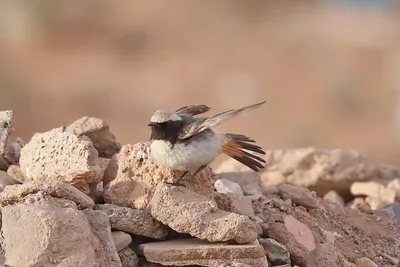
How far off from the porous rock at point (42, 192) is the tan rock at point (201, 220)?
0.36m

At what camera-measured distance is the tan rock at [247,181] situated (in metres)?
4.89

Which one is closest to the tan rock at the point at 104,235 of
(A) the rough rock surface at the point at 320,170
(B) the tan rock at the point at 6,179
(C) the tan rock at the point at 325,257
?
(B) the tan rock at the point at 6,179

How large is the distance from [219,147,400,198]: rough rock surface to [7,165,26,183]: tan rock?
258 centimetres

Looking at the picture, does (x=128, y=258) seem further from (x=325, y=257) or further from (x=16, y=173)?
(x=325, y=257)

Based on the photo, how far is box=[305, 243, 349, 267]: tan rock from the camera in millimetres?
4254

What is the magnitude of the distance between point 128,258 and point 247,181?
136 cm

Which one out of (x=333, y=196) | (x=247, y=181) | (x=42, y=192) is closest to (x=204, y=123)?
(x=42, y=192)

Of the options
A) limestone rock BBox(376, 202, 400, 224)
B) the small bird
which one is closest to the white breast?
the small bird

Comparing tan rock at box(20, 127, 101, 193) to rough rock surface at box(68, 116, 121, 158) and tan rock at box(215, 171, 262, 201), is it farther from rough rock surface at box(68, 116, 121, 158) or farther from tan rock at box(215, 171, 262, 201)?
tan rock at box(215, 171, 262, 201)

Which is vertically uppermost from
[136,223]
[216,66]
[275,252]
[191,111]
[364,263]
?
[191,111]

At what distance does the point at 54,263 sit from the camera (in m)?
Answer: 3.53

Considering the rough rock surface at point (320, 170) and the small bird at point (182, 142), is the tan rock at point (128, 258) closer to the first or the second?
the small bird at point (182, 142)

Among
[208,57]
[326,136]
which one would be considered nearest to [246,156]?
[326,136]

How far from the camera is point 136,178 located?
4293mm
